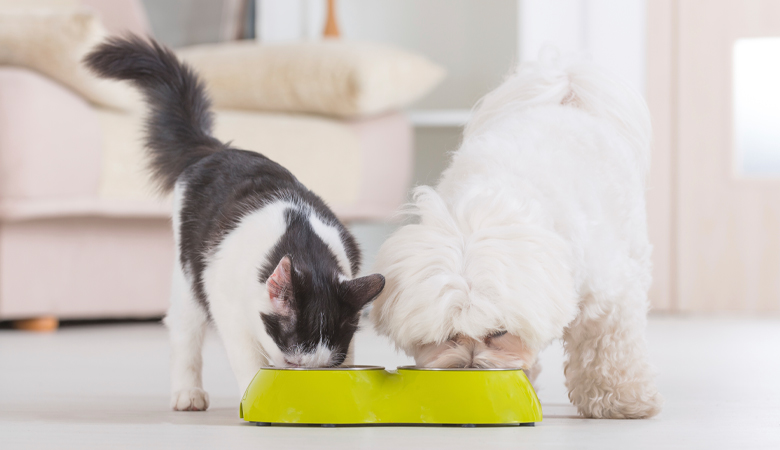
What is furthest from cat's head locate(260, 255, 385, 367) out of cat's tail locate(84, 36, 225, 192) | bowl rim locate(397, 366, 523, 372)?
cat's tail locate(84, 36, 225, 192)

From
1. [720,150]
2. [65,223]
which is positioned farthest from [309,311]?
[720,150]

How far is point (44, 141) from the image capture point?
2.99 meters

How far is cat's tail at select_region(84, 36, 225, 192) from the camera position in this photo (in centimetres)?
183

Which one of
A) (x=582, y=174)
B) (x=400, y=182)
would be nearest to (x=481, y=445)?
(x=582, y=174)

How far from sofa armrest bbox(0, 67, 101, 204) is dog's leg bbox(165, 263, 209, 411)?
1.50 meters

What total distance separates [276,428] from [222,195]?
0.48m

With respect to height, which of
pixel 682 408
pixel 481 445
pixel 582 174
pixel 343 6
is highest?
pixel 343 6

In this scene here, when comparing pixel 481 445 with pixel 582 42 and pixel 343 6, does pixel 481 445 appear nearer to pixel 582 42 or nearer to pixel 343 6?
pixel 582 42

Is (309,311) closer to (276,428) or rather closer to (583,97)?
(276,428)

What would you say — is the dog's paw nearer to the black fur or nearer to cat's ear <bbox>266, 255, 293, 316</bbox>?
the black fur

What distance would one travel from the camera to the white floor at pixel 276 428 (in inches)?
47.3

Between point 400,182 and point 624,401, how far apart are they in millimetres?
2677

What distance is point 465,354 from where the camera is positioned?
132cm

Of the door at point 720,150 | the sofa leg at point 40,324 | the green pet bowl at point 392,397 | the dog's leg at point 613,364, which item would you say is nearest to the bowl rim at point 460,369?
the green pet bowl at point 392,397
